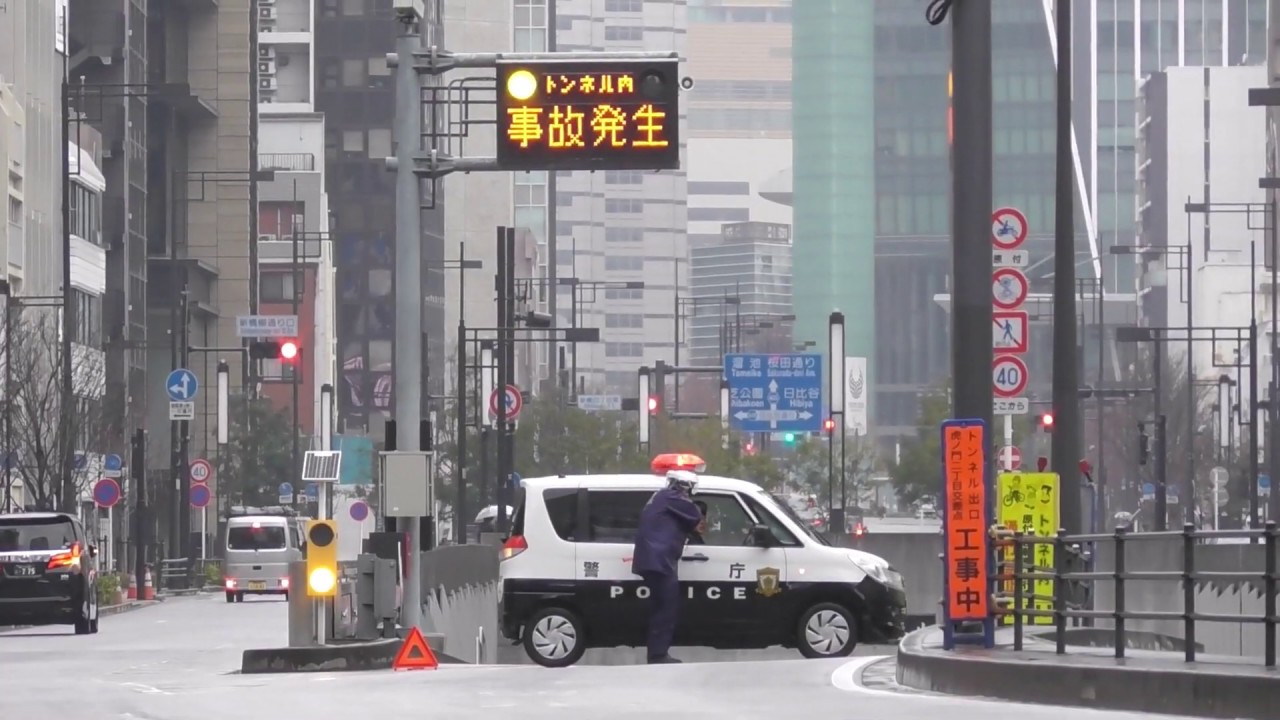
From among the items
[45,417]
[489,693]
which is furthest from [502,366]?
[489,693]

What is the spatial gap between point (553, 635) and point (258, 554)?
37.0 metres

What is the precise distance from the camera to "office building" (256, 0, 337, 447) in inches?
5768

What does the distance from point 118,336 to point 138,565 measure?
38.0 meters

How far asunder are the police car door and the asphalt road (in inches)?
69.4

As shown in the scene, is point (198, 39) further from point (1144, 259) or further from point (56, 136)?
point (1144, 259)

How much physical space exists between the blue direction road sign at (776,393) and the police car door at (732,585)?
1915 inches

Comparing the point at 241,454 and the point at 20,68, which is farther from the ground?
the point at 20,68

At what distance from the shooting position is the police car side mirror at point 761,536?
78.9 ft

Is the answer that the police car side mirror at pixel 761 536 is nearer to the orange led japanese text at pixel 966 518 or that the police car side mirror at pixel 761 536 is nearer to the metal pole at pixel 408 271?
the metal pole at pixel 408 271

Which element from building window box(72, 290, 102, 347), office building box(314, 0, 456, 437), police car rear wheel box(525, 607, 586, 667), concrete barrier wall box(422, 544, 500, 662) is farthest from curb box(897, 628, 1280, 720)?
office building box(314, 0, 456, 437)

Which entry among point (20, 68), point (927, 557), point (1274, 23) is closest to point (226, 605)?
point (927, 557)

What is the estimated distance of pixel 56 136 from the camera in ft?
277

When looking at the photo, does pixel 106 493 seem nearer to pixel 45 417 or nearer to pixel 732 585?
pixel 45 417

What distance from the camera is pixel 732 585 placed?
24.0 m
